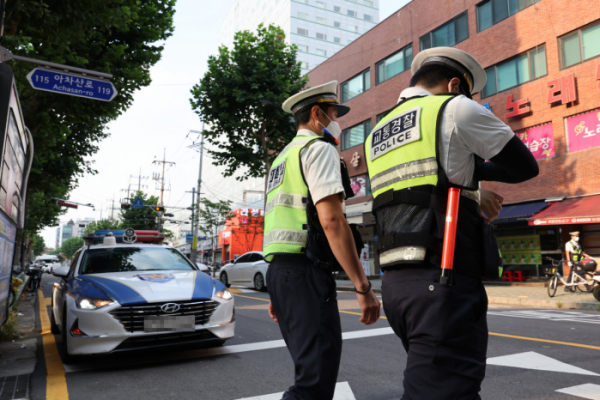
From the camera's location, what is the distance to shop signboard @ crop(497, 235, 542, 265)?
16875mm

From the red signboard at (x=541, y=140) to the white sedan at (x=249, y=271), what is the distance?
34.1ft

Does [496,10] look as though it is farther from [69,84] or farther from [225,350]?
[225,350]

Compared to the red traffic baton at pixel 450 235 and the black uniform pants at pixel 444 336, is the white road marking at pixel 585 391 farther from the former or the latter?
the red traffic baton at pixel 450 235

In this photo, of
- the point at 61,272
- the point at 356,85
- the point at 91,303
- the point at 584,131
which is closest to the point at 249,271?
the point at 61,272

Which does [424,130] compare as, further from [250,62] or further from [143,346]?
[250,62]

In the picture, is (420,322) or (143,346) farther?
(143,346)

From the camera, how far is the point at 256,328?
7.20 meters

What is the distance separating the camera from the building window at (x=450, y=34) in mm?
20578

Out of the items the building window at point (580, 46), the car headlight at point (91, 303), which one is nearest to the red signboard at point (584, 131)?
the building window at point (580, 46)

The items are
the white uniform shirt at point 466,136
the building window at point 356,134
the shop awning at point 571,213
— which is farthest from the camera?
the building window at point 356,134

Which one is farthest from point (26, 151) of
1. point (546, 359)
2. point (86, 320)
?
point (546, 359)

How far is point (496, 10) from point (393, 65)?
6697mm

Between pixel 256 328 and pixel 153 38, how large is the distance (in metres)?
8.47

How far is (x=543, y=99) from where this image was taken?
1653cm
